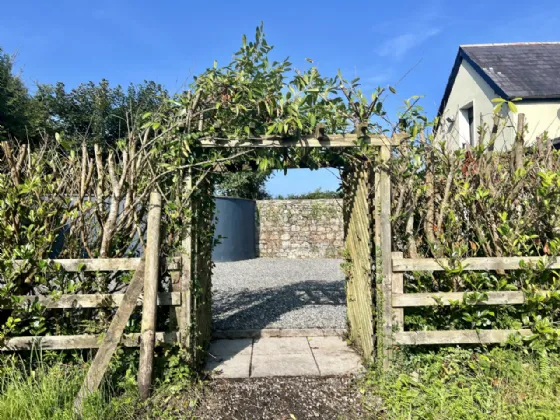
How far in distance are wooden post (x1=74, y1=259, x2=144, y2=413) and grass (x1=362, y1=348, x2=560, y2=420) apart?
196cm

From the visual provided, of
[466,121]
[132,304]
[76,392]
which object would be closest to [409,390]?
[132,304]

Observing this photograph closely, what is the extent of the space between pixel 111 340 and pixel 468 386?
2688mm

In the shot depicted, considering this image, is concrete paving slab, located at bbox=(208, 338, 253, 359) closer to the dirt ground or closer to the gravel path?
the gravel path

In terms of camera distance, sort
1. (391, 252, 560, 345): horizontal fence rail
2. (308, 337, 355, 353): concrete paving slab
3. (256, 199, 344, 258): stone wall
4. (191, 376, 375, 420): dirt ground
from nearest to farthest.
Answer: (191, 376, 375, 420): dirt ground
(391, 252, 560, 345): horizontal fence rail
(308, 337, 355, 353): concrete paving slab
(256, 199, 344, 258): stone wall

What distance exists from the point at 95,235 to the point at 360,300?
260 cm

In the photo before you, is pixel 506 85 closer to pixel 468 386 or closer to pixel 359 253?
pixel 359 253

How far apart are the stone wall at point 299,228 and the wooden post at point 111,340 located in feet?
36.4

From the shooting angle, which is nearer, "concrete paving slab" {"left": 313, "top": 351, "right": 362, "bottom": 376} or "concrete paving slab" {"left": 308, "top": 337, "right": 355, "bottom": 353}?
"concrete paving slab" {"left": 313, "top": 351, "right": 362, "bottom": 376}

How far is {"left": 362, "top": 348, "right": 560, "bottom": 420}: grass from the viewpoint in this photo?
2.55m

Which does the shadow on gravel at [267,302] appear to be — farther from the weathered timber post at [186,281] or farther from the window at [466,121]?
the window at [466,121]

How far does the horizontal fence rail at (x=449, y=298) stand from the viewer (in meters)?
3.13

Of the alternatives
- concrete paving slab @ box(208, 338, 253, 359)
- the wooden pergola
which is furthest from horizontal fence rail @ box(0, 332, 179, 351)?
concrete paving slab @ box(208, 338, 253, 359)

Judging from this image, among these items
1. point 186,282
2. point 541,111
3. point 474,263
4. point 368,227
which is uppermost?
point 541,111

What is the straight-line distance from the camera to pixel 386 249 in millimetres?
3217
